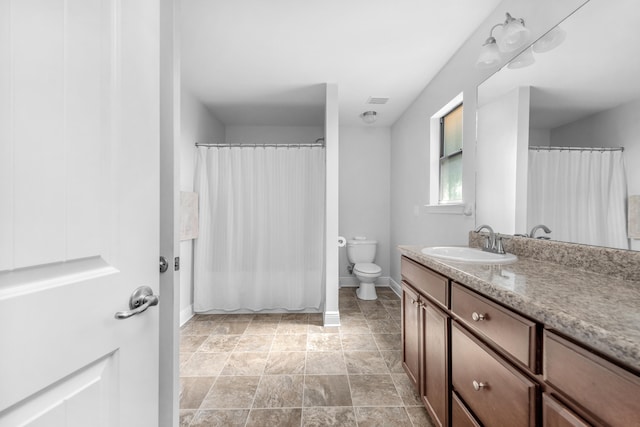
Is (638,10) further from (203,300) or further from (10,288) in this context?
(203,300)

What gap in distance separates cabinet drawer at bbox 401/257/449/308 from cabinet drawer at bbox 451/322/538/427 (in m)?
0.15

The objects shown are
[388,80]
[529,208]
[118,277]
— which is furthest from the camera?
[388,80]

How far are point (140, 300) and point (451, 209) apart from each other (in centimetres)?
215

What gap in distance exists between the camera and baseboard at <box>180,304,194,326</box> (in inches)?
100

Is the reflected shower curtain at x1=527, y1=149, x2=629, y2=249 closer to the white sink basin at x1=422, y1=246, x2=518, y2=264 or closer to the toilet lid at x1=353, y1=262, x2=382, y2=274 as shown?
the white sink basin at x1=422, y1=246, x2=518, y2=264

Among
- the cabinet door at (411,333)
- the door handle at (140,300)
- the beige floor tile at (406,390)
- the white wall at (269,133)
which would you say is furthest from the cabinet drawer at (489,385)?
the white wall at (269,133)

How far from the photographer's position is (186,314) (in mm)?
2662

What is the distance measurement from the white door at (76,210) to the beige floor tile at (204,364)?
124 centimetres

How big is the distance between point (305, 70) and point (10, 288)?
2390 millimetres

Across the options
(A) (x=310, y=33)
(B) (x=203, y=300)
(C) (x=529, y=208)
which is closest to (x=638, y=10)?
(C) (x=529, y=208)

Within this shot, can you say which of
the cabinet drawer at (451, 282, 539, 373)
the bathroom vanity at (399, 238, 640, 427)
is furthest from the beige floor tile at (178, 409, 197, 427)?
the cabinet drawer at (451, 282, 539, 373)

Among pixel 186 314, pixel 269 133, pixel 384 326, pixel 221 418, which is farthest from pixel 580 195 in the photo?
pixel 269 133

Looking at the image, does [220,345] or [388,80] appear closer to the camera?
[220,345]

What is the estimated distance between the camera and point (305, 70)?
233 centimetres
